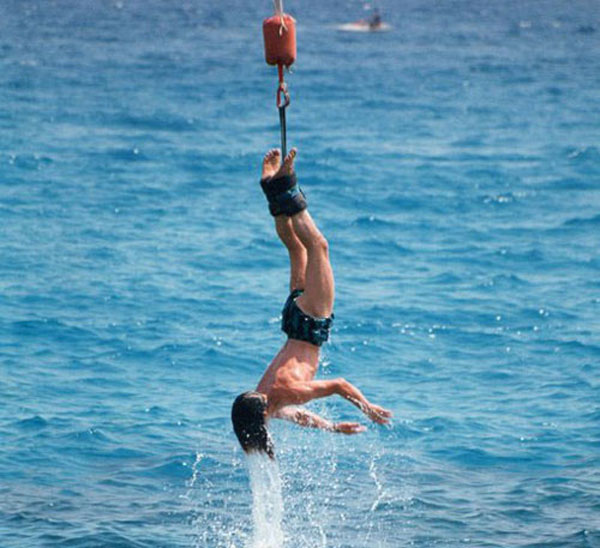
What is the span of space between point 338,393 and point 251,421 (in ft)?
2.53

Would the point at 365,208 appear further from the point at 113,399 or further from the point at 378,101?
the point at 378,101

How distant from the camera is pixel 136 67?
171ft

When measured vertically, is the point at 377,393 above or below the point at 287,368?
below

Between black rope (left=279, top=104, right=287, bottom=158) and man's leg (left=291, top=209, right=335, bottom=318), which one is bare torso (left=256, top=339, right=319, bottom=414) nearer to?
man's leg (left=291, top=209, right=335, bottom=318)

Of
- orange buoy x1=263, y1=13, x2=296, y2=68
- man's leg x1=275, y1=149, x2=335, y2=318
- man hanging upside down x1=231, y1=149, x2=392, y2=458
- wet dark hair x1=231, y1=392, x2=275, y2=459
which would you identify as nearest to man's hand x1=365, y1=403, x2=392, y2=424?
man hanging upside down x1=231, y1=149, x2=392, y2=458

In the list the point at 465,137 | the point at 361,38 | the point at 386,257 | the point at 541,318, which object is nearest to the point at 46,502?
the point at 541,318

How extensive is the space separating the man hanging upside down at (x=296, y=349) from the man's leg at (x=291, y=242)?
12 millimetres

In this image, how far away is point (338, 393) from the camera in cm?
1038

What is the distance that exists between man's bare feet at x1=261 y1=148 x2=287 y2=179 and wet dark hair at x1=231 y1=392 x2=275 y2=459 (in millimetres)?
1954

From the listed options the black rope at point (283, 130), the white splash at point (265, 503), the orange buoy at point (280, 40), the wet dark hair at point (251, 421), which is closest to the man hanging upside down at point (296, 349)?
the wet dark hair at point (251, 421)

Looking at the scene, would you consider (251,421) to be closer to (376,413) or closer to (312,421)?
(312,421)

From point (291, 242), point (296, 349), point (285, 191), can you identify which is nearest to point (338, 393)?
point (296, 349)

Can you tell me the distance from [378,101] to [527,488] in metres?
29.8

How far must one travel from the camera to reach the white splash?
10906mm
